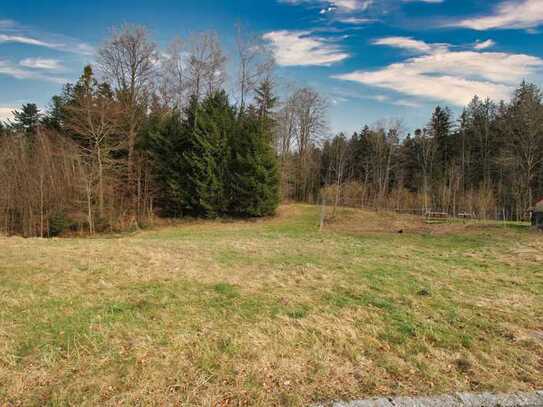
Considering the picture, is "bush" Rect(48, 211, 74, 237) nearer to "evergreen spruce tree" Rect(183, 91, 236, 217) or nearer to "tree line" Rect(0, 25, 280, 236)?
"tree line" Rect(0, 25, 280, 236)

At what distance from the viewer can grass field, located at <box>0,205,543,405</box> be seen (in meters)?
2.62

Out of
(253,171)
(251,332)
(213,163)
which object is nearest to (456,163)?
(253,171)

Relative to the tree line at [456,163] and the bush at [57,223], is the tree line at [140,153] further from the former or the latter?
the tree line at [456,163]

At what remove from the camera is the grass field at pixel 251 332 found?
8.58 ft

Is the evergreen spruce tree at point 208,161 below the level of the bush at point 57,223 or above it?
above

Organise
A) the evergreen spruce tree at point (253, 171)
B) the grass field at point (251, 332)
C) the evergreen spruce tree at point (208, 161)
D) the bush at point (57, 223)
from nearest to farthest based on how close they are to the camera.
A: the grass field at point (251, 332)
the bush at point (57, 223)
the evergreen spruce tree at point (253, 171)
the evergreen spruce tree at point (208, 161)

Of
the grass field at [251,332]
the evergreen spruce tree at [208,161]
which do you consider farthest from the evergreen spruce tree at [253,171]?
the grass field at [251,332]

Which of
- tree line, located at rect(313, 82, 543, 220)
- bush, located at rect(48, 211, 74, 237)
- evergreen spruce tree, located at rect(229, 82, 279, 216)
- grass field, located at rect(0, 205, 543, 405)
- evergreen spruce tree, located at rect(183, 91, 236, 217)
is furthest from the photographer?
tree line, located at rect(313, 82, 543, 220)

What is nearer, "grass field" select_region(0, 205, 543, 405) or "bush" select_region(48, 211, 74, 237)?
"grass field" select_region(0, 205, 543, 405)

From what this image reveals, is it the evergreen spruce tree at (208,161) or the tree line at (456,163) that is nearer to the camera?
the evergreen spruce tree at (208,161)

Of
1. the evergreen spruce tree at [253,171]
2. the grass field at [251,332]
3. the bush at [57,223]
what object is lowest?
the bush at [57,223]

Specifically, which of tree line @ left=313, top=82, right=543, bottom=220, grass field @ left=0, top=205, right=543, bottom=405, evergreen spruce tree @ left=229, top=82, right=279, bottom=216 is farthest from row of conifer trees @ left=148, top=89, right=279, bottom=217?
grass field @ left=0, top=205, right=543, bottom=405

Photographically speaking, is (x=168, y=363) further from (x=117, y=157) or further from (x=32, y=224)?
(x=117, y=157)

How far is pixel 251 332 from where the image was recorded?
3.59 m
